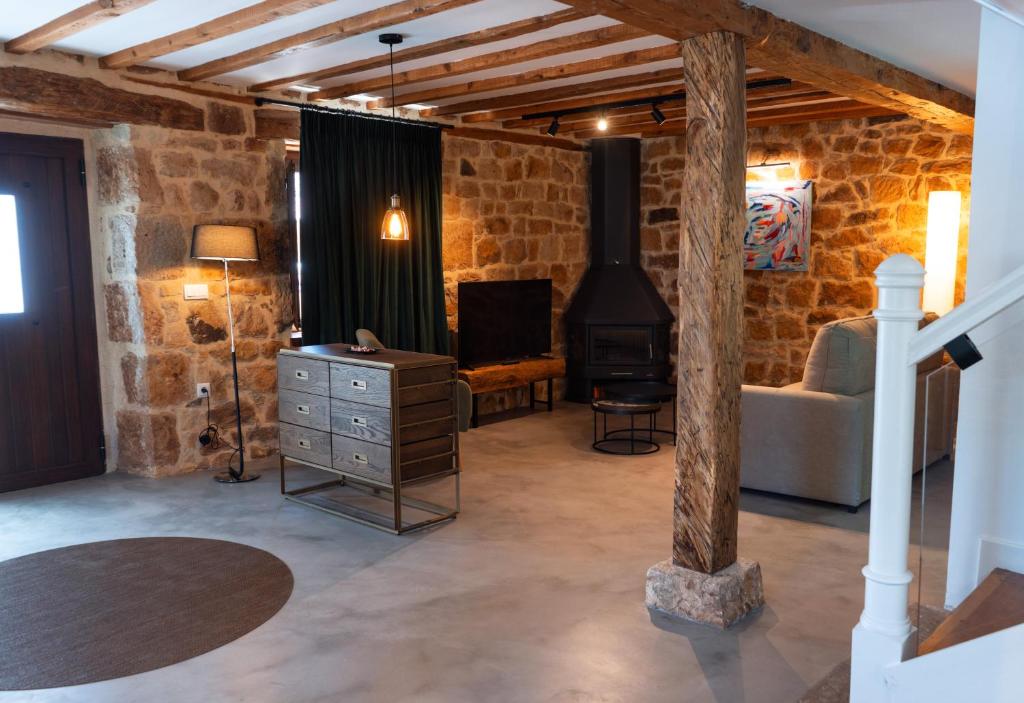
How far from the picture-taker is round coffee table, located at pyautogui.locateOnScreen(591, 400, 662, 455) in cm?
561

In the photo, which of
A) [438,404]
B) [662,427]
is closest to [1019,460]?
[438,404]

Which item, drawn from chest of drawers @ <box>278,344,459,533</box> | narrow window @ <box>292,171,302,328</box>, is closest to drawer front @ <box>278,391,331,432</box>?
chest of drawers @ <box>278,344,459,533</box>

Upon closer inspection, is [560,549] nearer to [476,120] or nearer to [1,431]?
[1,431]

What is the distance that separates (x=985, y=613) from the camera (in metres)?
2.47

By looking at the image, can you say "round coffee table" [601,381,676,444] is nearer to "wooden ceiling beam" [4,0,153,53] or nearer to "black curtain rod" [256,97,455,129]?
"black curtain rod" [256,97,455,129]

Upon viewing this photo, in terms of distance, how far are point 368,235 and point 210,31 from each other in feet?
6.71

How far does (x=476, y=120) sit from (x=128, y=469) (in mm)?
3606

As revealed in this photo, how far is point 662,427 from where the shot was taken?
662 centimetres

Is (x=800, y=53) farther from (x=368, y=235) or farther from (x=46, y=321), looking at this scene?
(x=46, y=321)

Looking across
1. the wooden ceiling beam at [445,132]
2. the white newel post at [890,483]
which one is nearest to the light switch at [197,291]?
the wooden ceiling beam at [445,132]

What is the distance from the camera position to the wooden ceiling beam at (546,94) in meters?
5.21

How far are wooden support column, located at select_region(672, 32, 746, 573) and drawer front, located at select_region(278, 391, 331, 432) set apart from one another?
208 cm

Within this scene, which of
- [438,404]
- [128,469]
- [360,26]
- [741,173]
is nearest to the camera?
[741,173]

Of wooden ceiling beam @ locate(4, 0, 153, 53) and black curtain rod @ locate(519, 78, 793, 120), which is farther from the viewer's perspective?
black curtain rod @ locate(519, 78, 793, 120)
